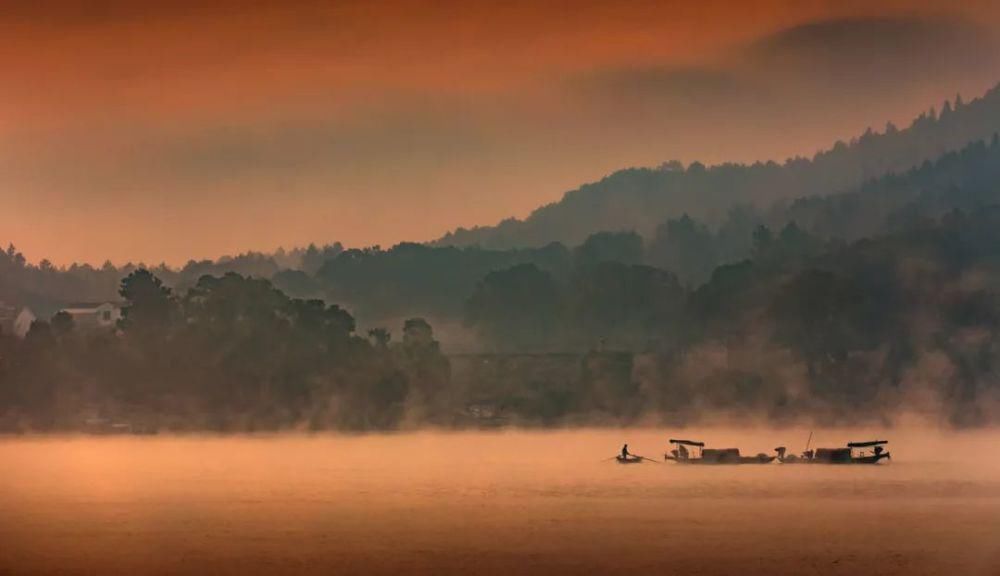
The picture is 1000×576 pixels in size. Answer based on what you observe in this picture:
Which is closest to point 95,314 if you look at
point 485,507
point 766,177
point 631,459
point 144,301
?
point 144,301

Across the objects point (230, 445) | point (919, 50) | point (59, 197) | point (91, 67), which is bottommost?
point (230, 445)

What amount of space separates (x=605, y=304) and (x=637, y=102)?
0.85m

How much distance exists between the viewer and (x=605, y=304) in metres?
5.71

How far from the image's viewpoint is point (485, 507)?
556cm

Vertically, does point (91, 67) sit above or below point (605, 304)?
above

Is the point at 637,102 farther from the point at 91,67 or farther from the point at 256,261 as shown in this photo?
the point at 91,67

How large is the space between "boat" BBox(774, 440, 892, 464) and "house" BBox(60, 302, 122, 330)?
2806 millimetres

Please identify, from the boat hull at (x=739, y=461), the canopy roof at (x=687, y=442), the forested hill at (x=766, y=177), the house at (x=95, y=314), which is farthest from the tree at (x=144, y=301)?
the boat hull at (x=739, y=461)

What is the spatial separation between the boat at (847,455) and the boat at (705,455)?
10 cm

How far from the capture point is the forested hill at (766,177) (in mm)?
5605

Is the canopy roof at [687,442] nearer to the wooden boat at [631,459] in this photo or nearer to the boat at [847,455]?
the wooden boat at [631,459]

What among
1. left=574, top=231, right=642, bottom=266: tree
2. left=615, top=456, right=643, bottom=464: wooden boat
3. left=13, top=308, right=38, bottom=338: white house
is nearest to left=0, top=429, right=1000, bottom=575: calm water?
left=615, top=456, right=643, bottom=464: wooden boat

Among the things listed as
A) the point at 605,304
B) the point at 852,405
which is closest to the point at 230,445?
the point at 605,304

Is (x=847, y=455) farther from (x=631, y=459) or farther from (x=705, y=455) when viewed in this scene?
(x=631, y=459)
